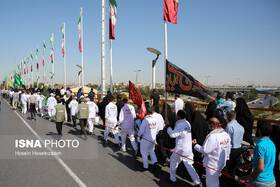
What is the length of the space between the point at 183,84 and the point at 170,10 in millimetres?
4153

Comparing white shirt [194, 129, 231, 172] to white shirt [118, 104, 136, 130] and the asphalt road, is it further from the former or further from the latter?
white shirt [118, 104, 136, 130]

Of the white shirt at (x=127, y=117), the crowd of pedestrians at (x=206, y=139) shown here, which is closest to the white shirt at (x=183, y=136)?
the crowd of pedestrians at (x=206, y=139)

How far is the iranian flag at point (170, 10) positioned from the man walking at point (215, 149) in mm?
5392

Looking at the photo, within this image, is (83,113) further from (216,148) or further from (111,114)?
(216,148)

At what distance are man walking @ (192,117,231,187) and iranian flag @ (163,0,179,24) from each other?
17.7 ft

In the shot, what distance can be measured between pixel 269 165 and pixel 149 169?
3227 mm

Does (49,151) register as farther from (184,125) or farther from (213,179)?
(213,179)

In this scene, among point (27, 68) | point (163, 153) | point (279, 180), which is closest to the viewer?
point (279, 180)

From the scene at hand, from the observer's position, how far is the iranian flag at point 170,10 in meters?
7.98

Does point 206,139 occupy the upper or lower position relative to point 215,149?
upper

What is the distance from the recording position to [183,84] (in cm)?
513

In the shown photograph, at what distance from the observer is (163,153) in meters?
5.96

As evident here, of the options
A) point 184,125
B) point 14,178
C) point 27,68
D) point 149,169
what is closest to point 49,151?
point 14,178

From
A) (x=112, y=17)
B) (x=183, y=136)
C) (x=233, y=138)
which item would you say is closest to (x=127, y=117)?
(x=183, y=136)
